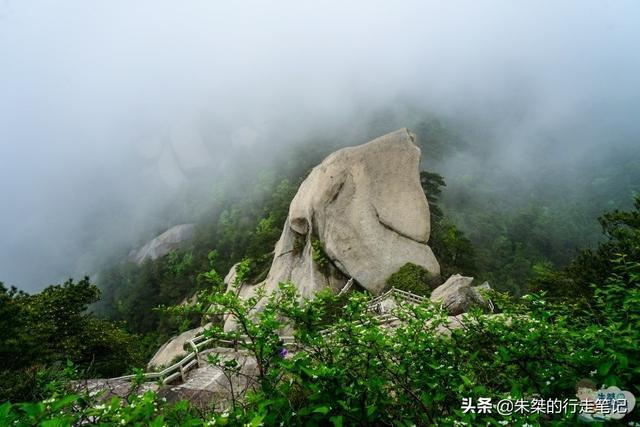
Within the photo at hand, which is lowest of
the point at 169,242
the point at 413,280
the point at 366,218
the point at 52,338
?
the point at 169,242

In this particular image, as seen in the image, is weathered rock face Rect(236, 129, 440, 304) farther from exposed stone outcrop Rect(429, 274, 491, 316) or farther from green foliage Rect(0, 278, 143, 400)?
green foliage Rect(0, 278, 143, 400)

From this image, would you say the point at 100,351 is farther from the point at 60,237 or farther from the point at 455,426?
the point at 60,237

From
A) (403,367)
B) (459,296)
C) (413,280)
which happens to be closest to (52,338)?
(413,280)

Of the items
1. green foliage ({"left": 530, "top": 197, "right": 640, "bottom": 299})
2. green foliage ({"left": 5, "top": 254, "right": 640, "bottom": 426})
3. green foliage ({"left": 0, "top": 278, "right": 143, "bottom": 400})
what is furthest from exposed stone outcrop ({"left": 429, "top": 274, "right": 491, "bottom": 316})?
green foliage ({"left": 0, "top": 278, "right": 143, "bottom": 400})

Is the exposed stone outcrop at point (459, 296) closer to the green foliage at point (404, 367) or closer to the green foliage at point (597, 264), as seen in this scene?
the green foliage at point (597, 264)

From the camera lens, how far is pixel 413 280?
17281 millimetres

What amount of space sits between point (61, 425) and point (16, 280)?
451 feet

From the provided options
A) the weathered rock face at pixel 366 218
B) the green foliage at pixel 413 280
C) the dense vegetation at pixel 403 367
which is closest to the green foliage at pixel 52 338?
the dense vegetation at pixel 403 367

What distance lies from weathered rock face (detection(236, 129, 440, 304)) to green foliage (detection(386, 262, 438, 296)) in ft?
1.22

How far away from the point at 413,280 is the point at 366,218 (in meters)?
4.26

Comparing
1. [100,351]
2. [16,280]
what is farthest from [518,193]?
[16,280]

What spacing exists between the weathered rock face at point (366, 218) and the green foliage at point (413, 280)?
0.37 metres

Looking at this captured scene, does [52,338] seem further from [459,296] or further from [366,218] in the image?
[459,296]

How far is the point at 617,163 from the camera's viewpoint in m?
67.5
